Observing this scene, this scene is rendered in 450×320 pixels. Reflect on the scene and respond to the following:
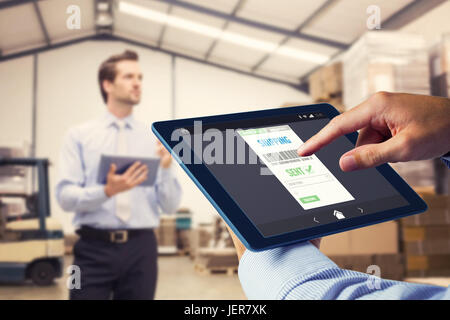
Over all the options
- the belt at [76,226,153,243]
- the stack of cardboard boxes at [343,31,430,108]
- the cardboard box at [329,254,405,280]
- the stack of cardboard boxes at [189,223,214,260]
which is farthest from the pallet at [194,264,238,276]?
the belt at [76,226,153,243]

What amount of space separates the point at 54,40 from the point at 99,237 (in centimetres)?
945

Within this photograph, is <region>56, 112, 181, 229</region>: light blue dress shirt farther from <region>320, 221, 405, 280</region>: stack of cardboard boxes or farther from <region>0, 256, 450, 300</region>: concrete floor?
<region>0, 256, 450, 300</region>: concrete floor

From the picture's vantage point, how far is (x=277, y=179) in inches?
20.4

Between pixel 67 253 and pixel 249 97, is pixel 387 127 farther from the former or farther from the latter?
pixel 249 97

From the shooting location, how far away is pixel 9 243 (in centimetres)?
545

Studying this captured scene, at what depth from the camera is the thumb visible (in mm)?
516

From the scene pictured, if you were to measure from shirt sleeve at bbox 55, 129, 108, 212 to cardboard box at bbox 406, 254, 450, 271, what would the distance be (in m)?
3.20

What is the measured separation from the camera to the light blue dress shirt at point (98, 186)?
2115 mm

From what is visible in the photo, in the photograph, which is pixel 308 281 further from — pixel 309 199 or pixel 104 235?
pixel 104 235

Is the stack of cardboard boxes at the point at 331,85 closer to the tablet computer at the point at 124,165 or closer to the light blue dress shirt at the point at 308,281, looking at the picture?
the tablet computer at the point at 124,165

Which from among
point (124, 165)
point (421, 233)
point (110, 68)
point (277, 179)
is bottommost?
point (421, 233)

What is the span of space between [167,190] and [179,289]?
3.30 metres

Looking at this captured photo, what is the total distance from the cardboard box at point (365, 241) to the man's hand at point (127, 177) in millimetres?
2187
